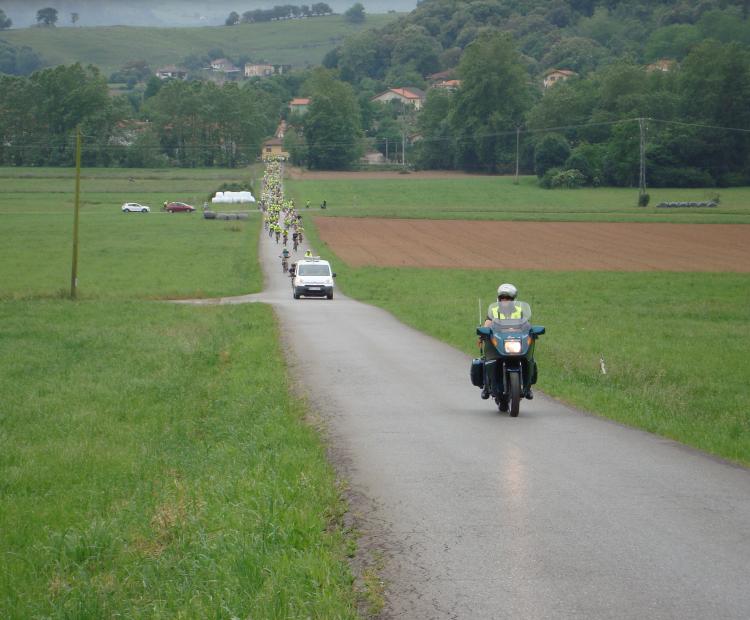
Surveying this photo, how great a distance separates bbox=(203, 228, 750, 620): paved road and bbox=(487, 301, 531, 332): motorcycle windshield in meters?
1.21

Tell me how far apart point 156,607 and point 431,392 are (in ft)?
32.4

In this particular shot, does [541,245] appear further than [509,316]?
Yes

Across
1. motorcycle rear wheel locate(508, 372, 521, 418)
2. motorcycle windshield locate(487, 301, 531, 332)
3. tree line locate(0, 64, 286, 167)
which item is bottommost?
motorcycle rear wheel locate(508, 372, 521, 418)

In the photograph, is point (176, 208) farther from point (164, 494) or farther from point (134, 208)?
point (164, 494)

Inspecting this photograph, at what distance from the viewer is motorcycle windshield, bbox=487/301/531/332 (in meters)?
14.6

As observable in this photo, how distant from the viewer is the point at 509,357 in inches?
566

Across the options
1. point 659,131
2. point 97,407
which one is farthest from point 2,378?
point 659,131

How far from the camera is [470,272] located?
51.5m

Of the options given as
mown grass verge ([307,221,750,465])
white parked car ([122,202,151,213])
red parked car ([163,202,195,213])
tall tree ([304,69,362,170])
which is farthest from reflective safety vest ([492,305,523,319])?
tall tree ([304,69,362,170])

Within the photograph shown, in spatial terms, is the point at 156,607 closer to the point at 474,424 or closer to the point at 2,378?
the point at 474,424

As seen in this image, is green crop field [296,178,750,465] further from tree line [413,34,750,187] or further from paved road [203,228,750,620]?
tree line [413,34,750,187]

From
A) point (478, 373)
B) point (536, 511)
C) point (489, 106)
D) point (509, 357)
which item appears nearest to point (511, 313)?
point (509, 357)

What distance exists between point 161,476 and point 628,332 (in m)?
18.4

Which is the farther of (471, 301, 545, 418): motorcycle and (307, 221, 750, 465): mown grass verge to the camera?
(307, 221, 750, 465): mown grass verge
